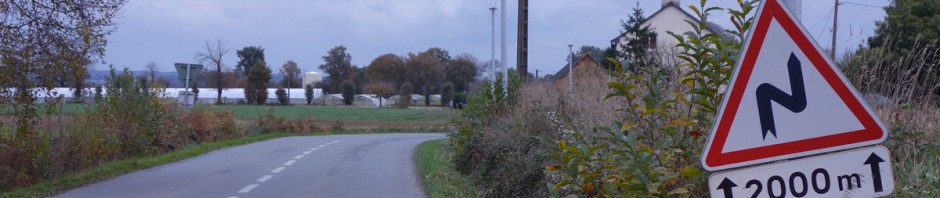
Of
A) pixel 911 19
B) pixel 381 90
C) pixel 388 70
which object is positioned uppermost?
pixel 388 70

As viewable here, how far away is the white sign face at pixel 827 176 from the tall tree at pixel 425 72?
88287 mm

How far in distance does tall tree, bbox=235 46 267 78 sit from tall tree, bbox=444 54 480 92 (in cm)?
3815

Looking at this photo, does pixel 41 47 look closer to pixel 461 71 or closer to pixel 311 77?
pixel 461 71

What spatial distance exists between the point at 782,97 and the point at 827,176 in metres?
0.37

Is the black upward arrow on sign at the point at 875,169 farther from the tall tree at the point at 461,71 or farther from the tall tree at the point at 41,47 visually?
the tall tree at the point at 461,71

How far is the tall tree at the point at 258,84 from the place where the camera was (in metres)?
91.6

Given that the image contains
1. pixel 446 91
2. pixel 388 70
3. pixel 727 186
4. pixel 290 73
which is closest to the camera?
pixel 727 186

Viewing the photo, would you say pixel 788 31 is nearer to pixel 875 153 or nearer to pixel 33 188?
pixel 875 153

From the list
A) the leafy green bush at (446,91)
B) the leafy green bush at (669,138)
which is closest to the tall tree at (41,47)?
the leafy green bush at (669,138)

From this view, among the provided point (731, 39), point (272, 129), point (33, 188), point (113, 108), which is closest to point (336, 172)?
point (33, 188)

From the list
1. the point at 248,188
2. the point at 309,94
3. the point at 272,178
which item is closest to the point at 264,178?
the point at 272,178

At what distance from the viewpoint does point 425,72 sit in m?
94.1

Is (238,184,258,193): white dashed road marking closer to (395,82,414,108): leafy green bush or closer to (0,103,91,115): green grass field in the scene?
(0,103,91,115): green grass field

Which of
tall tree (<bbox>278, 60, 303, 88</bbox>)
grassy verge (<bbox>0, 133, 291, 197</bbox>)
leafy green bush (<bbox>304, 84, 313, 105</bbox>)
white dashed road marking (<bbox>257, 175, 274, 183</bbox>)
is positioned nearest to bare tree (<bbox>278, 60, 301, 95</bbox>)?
tall tree (<bbox>278, 60, 303, 88</bbox>)
